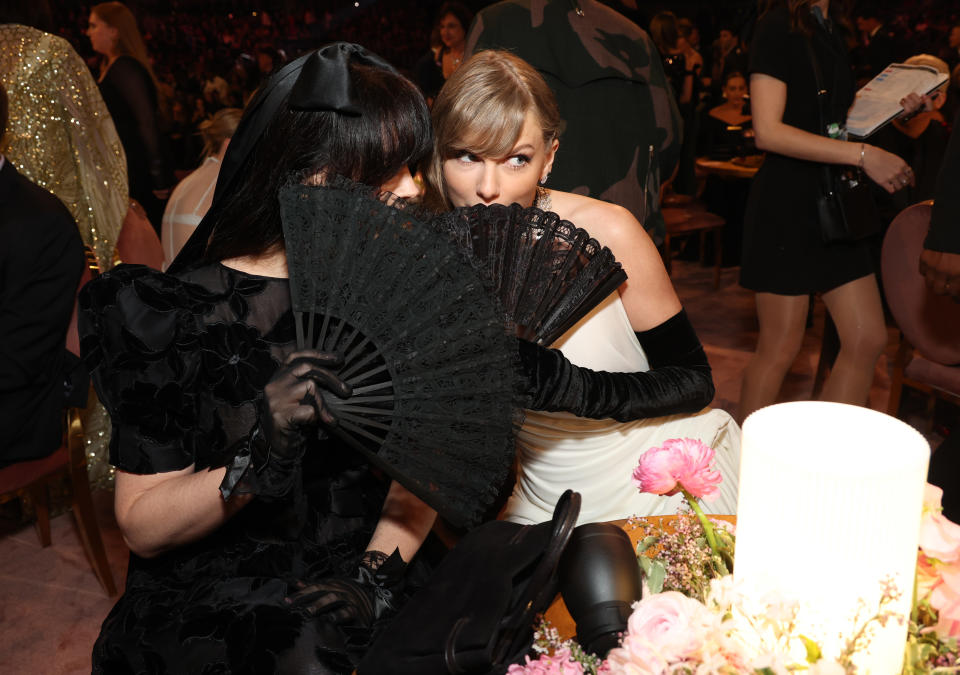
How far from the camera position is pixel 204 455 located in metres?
1.33

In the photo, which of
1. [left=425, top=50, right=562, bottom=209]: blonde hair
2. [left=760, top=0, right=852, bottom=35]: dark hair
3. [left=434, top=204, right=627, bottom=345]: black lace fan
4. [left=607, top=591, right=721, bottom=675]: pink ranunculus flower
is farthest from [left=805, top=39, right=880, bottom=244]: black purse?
[left=607, top=591, right=721, bottom=675]: pink ranunculus flower

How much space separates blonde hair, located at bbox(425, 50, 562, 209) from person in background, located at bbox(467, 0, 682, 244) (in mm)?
558

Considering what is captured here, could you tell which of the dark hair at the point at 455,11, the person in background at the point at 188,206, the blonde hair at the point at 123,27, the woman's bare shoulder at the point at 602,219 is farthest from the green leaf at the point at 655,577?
the dark hair at the point at 455,11

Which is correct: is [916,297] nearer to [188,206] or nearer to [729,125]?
[188,206]

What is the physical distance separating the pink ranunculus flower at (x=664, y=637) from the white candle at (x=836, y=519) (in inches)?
2.2

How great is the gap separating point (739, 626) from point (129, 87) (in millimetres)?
4187

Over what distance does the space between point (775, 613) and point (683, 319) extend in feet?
3.33

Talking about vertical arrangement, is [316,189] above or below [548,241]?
above

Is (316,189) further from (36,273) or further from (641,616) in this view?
(36,273)

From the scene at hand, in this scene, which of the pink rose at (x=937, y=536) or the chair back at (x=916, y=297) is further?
the chair back at (x=916, y=297)

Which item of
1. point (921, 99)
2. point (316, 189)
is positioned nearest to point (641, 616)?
point (316, 189)

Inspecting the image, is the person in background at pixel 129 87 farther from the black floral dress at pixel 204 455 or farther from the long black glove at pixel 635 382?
the long black glove at pixel 635 382

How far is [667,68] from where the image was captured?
20.7ft

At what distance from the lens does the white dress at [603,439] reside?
1728 millimetres
